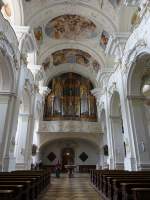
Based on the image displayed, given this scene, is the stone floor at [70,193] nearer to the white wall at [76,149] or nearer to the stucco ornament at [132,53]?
the stucco ornament at [132,53]

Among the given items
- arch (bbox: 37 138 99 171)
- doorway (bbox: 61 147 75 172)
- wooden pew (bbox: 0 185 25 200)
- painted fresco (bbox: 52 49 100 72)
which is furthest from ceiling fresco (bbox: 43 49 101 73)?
wooden pew (bbox: 0 185 25 200)

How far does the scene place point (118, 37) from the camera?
11047 mm

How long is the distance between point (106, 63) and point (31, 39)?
6.96 metres

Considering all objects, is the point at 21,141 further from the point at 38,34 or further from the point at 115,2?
the point at 115,2

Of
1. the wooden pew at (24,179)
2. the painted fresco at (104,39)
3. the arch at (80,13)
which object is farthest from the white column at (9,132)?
the painted fresco at (104,39)

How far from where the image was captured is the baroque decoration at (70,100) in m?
19.7

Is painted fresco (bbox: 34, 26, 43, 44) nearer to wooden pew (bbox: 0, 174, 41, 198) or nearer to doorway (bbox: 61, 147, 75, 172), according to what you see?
wooden pew (bbox: 0, 174, 41, 198)

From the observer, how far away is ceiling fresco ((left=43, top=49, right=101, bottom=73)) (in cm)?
1784

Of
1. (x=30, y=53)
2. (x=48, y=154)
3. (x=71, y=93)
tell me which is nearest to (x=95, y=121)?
(x=71, y=93)

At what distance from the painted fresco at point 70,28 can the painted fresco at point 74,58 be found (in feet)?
8.43

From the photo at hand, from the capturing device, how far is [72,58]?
755 inches

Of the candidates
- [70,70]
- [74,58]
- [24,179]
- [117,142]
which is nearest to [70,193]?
[24,179]

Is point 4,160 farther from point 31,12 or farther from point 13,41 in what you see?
point 31,12

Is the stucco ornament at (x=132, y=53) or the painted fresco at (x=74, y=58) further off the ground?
the painted fresco at (x=74, y=58)
